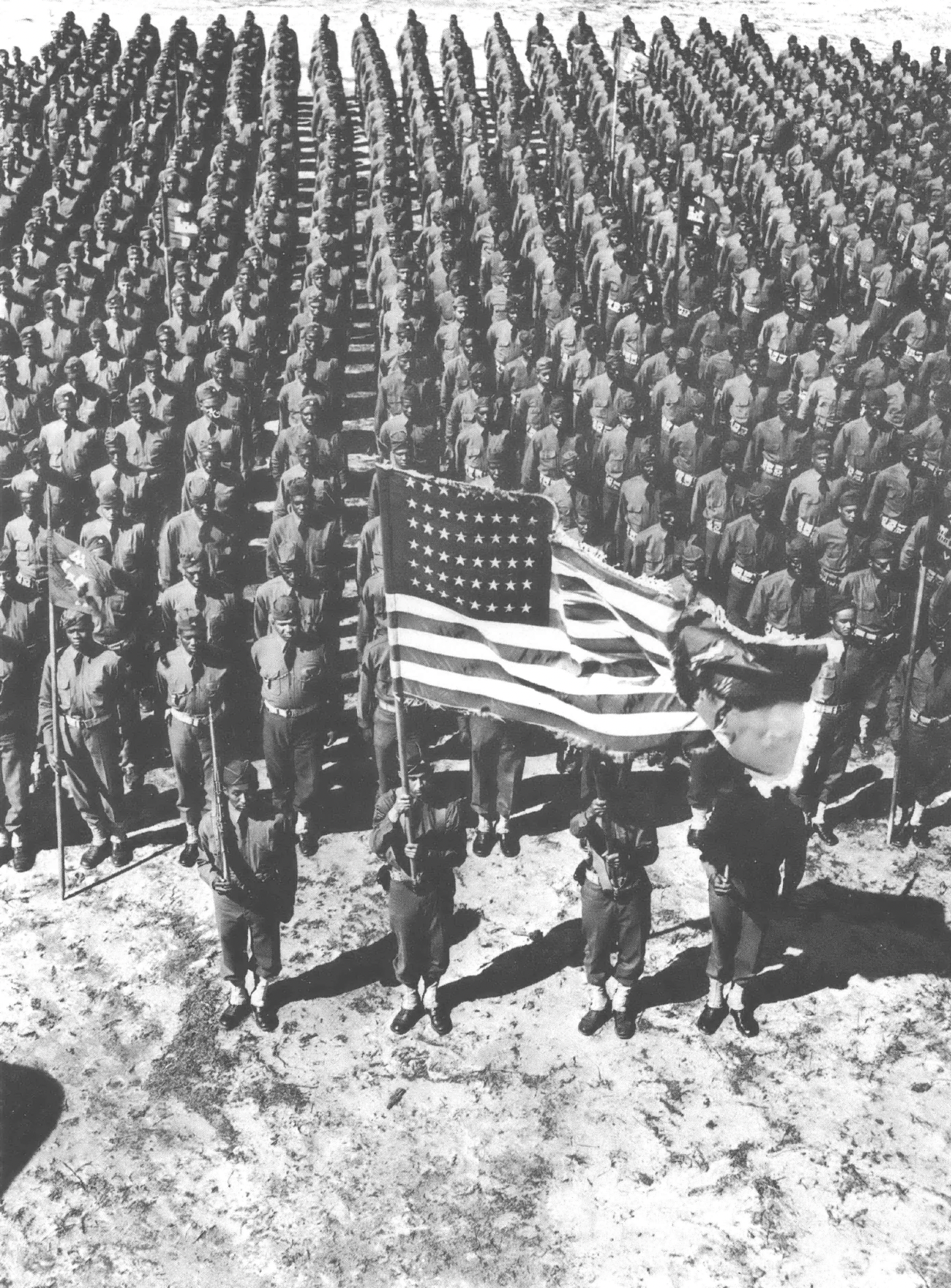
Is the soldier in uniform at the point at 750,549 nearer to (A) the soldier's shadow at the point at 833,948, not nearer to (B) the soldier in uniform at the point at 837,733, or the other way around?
(B) the soldier in uniform at the point at 837,733

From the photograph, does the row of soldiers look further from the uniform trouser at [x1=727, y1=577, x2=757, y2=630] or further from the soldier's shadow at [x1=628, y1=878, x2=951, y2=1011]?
the soldier's shadow at [x1=628, y1=878, x2=951, y2=1011]

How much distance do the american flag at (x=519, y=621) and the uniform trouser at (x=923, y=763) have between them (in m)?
3.82

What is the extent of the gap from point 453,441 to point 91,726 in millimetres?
5155

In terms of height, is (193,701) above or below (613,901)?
above

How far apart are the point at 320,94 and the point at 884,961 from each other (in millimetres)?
21496

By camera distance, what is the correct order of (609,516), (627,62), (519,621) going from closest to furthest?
(519,621)
(609,516)
(627,62)

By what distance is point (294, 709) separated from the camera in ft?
31.8

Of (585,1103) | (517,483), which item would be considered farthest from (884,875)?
(517,483)

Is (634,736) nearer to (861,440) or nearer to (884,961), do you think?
(884,961)

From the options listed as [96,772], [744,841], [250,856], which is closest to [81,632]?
[96,772]

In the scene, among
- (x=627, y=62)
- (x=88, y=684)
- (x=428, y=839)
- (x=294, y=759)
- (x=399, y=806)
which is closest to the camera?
(x=399, y=806)

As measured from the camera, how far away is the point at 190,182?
64.8 ft

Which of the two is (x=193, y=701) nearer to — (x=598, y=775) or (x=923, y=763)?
(x=598, y=775)

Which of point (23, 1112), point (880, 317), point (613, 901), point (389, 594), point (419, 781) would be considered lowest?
point (23, 1112)
